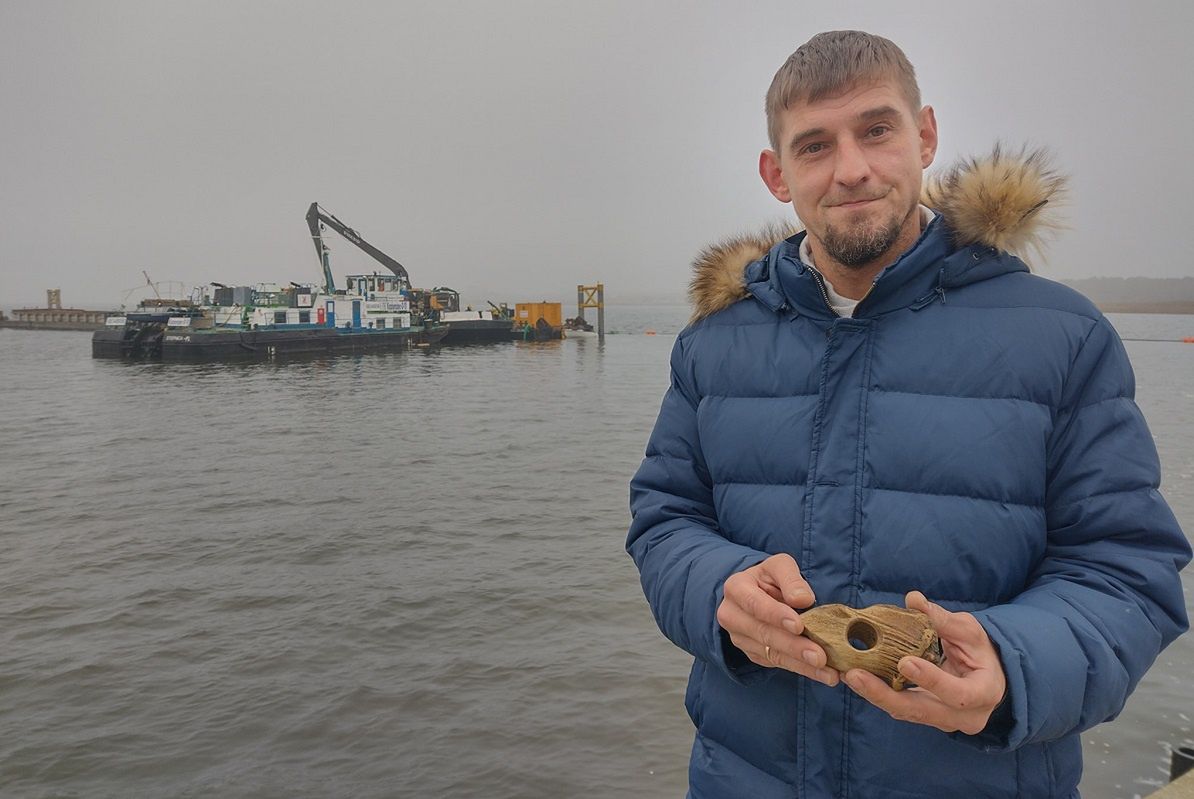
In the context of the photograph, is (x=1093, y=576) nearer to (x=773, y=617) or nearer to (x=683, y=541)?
(x=773, y=617)

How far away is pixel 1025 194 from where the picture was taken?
1.56 meters

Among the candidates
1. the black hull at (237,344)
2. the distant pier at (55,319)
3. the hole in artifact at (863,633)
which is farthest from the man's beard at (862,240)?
the distant pier at (55,319)

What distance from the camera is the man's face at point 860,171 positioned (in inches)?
62.3

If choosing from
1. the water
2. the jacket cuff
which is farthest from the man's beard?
the water

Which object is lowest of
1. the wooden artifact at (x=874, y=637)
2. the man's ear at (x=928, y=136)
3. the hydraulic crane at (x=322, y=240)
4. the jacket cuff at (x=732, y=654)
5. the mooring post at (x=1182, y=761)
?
the mooring post at (x=1182, y=761)

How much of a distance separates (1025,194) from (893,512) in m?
0.69

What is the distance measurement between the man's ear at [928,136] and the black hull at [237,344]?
40003 mm

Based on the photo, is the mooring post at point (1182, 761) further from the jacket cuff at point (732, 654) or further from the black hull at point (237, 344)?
the black hull at point (237, 344)

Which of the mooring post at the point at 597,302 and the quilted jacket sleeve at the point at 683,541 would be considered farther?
the mooring post at the point at 597,302

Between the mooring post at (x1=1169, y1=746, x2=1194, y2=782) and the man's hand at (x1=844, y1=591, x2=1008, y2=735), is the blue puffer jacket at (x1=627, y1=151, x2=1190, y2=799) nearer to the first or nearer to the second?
the man's hand at (x1=844, y1=591, x2=1008, y2=735)

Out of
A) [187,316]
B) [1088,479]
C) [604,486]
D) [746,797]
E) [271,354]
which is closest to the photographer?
[1088,479]

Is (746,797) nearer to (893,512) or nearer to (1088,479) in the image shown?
(893,512)

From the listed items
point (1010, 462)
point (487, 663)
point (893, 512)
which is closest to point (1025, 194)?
point (1010, 462)

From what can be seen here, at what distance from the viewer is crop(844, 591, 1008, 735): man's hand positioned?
1.13 metres
